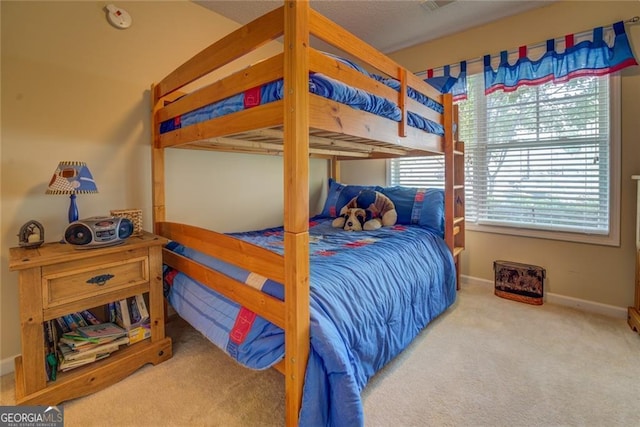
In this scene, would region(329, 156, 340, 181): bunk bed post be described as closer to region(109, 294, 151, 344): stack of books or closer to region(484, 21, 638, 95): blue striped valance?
region(484, 21, 638, 95): blue striped valance

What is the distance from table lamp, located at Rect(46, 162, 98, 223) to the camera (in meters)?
1.53

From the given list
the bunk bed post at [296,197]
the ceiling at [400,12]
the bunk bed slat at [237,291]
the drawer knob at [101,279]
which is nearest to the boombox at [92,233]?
the drawer knob at [101,279]

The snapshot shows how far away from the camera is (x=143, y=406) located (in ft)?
4.55

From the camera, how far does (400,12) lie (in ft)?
8.21

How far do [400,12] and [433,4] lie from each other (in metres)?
0.26

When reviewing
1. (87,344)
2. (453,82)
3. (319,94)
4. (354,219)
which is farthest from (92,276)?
(453,82)

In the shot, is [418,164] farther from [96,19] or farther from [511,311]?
[96,19]

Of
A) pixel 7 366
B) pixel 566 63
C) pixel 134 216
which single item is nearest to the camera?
pixel 7 366

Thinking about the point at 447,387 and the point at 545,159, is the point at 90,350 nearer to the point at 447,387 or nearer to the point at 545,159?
the point at 447,387

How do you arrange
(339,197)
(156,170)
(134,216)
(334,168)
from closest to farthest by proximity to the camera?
(134,216), (156,170), (339,197), (334,168)

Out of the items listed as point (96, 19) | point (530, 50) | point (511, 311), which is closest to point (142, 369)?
point (96, 19)

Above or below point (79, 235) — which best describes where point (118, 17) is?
above

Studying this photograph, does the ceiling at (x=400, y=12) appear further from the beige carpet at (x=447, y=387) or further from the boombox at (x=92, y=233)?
the beige carpet at (x=447, y=387)

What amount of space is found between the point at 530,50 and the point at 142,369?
11.8 feet
